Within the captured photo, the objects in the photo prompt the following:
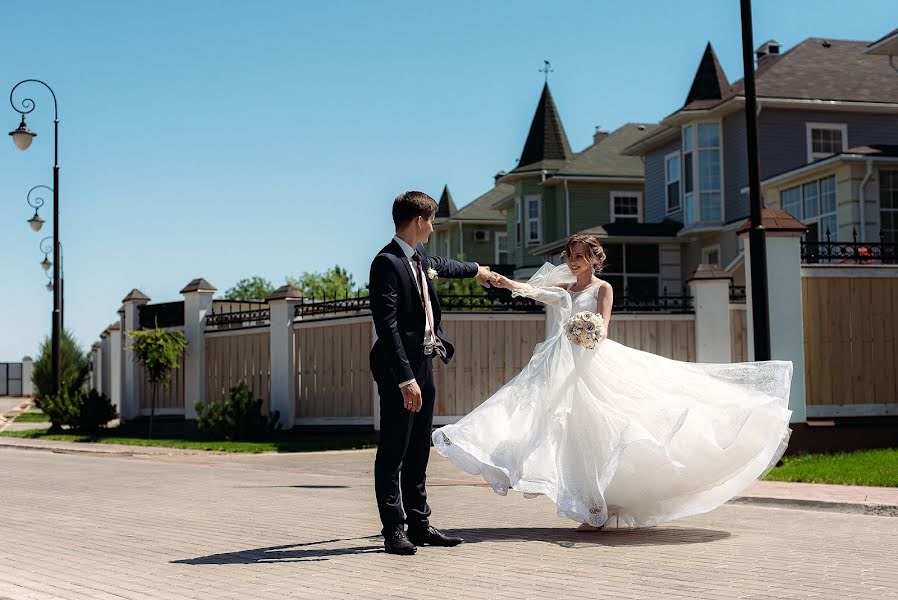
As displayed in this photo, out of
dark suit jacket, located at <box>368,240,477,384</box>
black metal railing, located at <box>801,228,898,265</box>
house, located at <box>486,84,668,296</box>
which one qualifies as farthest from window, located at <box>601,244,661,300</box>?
dark suit jacket, located at <box>368,240,477,384</box>

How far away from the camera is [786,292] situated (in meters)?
16.6

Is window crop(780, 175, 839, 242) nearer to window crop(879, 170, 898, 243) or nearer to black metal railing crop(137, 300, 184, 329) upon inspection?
window crop(879, 170, 898, 243)

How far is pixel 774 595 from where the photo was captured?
19.8 feet

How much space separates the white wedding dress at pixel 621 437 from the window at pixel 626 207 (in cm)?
3497

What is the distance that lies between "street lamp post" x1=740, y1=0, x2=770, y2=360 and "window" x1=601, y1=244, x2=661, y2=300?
22.1m

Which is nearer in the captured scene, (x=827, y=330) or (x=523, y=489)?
(x=523, y=489)

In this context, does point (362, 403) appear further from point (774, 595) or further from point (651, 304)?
point (774, 595)

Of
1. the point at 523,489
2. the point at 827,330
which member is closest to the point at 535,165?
the point at 827,330

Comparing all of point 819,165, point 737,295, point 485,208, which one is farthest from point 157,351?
point 485,208

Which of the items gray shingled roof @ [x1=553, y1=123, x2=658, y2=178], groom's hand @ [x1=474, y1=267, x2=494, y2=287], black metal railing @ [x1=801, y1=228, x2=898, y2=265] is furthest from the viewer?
gray shingled roof @ [x1=553, y1=123, x2=658, y2=178]

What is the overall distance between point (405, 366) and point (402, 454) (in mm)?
637

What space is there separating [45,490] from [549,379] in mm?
6817

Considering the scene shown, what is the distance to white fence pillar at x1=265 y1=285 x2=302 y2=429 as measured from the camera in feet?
75.4

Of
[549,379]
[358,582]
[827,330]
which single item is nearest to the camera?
[358,582]
